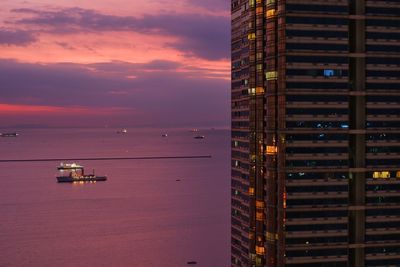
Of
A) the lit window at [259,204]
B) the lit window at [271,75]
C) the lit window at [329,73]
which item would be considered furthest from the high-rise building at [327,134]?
the lit window at [259,204]

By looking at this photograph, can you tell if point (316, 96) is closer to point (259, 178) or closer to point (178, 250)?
point (259, 178)

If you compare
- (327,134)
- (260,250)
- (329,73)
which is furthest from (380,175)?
(260,250)

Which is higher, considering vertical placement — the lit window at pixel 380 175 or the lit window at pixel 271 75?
the lit window at pixel 271 75

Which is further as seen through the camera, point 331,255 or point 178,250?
point 178,250

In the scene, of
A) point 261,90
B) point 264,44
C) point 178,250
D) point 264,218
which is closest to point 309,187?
point 264,218

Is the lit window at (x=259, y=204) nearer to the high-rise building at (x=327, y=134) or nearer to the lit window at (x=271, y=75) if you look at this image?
the high-rise building at (x=327, y=134)

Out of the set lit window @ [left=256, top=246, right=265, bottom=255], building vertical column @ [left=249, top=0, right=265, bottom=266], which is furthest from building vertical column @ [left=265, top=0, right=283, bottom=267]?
lit window @ [left=256, top=246, right=265, bottom=255]

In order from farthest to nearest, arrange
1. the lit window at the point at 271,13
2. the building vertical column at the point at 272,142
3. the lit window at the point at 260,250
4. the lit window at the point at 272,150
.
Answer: the lit window at the point at 260,250 < the lit window at the point at 271,13 < the lit window at the point at 272,150 < the building vertical column at the point at 272,142
